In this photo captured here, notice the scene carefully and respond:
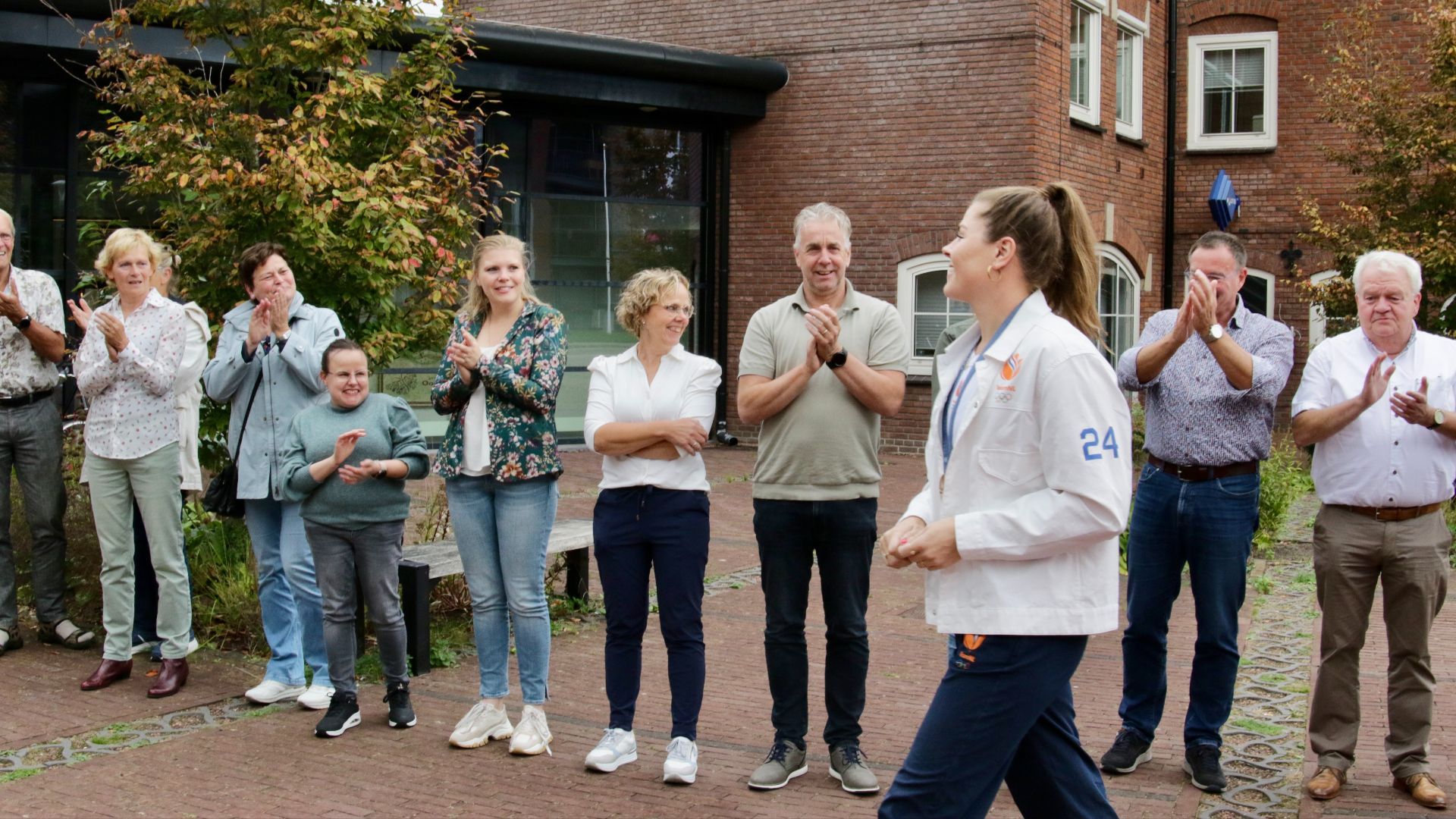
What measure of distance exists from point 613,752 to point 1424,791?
2805 millimetres

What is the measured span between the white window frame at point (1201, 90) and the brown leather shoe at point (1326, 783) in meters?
16.2

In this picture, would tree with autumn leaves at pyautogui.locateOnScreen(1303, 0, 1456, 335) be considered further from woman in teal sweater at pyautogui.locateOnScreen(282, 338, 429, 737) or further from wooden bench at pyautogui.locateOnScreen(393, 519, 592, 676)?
woman in teal sweater at pyautogui.locateOnScreen(282, 338, 429, 737)

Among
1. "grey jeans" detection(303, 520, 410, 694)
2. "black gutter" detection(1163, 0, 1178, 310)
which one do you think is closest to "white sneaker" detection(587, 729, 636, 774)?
A: "grey jeans" detection(303, 520, 410, 694)

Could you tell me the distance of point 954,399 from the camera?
10.1 ft

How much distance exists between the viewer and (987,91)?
53.6 ft

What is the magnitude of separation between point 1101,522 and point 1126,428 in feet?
0.82

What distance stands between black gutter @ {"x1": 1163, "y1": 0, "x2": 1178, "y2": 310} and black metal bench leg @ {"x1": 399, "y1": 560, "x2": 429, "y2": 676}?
15491 mm

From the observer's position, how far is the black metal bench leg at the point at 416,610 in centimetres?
641

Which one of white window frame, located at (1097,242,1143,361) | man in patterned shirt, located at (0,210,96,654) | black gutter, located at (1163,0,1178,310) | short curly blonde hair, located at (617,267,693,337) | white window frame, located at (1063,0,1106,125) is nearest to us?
short curly blonde hair, located at (617,267,693,337)

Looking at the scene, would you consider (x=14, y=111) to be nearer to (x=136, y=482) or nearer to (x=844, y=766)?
(x=136, y=482)

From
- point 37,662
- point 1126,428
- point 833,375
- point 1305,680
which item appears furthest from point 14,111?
point 1126,428

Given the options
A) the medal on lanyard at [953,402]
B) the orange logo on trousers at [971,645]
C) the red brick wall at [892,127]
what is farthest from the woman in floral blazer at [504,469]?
the red brick wall at [892,127]

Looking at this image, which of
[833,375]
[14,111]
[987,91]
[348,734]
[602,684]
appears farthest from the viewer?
[987,91]

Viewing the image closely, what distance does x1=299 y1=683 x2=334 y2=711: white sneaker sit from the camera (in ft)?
19.2
